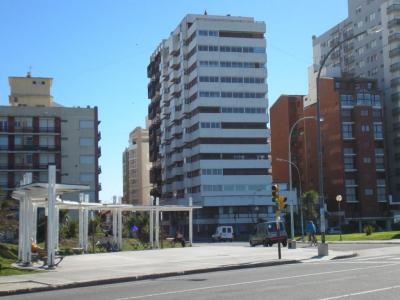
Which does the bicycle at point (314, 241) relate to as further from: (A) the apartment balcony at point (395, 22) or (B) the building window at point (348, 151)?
(A) the apartment balcony at point (395, 22)

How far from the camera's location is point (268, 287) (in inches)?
582

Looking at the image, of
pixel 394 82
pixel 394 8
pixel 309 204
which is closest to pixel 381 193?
pixel 309 204

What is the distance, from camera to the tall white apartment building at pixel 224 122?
102 meters

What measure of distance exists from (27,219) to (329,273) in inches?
562

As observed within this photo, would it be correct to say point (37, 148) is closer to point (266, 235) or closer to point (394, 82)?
point (266, 235)

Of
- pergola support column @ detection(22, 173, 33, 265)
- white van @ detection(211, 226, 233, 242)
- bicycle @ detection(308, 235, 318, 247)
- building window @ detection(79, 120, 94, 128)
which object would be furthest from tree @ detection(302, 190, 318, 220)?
pergola support column @ detection(22, 173, 33, 265)

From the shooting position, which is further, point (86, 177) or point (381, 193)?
point (381, 193)

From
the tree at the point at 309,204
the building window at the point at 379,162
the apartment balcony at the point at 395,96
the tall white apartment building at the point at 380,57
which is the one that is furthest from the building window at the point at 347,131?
the tree at the point at 309,204

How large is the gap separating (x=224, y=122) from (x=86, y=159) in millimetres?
23982

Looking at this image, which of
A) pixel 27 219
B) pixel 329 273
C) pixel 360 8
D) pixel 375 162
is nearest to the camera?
pixel 329 273

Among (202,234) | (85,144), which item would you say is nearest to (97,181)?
(85,144)

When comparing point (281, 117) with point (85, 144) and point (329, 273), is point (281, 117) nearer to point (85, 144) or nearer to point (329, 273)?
point (85, 144)

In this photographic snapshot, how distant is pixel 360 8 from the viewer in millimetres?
122062

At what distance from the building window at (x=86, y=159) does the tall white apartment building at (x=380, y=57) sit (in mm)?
42210
